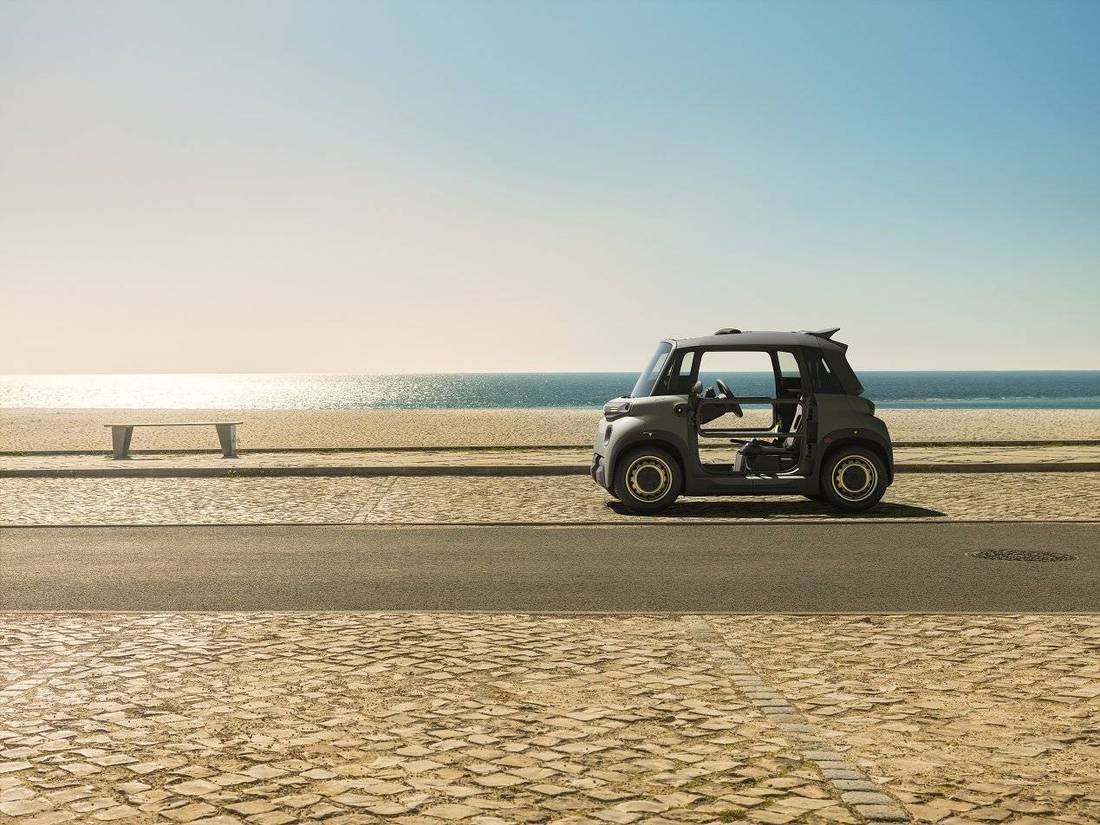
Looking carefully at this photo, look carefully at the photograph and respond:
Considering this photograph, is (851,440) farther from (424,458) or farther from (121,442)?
(121,442)

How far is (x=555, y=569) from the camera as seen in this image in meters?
9.54

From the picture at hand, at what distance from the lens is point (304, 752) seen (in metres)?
4.59

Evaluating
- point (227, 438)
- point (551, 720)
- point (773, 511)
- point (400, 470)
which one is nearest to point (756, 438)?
point (773, 511)

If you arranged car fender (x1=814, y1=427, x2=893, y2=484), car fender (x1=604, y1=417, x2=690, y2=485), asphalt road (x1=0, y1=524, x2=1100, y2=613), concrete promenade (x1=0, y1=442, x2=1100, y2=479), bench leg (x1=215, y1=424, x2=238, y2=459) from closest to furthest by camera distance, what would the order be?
asphalt road (x1=0, y1=524, x2=1100, y2=613) < car fender (x1=604, y1=417, x2=690, y2=485) < car fender (x1=814, y1=427, x2=893, y2=484) < concrete promenade (x1=0, y1=442, x2=1100, y2=479) < bench leg (x1=215, y1=424, x2=238, y2=459)

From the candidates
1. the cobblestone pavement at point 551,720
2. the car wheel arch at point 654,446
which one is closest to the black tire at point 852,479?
the car wheel arch at point 654,446

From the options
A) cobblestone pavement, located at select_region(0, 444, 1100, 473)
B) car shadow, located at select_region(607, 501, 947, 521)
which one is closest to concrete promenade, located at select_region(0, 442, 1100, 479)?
cobblestone pavement, located at select_region(0, 444, 1100, 473)

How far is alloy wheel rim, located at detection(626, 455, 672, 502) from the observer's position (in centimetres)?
1344

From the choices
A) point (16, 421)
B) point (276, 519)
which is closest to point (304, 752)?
point (276, 519)

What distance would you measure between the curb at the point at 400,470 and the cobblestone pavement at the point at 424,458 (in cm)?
11

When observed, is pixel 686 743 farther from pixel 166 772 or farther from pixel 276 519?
pixel 276 519

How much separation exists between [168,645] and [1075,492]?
42.4 ft

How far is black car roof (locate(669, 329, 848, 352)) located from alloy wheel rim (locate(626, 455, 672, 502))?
145cm

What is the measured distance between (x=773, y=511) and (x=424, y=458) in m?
9.70

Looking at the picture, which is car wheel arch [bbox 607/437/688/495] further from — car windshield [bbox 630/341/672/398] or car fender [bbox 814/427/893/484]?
car fender [bbox 814/427/893/484]
